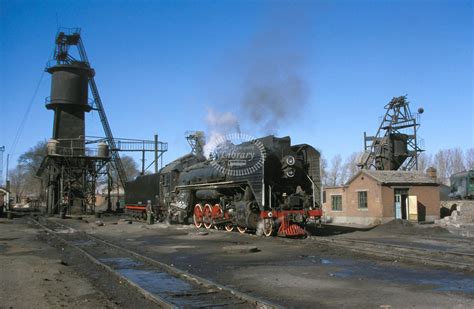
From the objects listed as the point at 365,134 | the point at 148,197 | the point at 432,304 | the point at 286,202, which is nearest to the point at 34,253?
the point at 286,202

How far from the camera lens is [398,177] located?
29938 mm

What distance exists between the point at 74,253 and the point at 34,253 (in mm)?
1154

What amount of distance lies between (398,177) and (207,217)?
14.9 meters

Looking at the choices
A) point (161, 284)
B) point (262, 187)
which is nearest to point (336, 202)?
point (262, 187)

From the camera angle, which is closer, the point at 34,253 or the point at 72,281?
the point at 72,281

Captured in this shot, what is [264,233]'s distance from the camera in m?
17.3

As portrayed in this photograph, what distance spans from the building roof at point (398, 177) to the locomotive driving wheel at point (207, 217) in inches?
483

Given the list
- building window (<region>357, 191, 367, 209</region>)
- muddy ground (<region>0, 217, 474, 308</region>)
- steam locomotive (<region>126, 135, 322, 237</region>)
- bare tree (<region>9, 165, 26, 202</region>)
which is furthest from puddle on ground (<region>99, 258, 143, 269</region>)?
bare tree (<region>9, 165, 26, 202</region>)

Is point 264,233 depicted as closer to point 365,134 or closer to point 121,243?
point 121,243

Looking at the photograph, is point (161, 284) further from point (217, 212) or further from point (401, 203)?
point (401, 203)

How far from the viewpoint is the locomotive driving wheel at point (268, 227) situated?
664 inches

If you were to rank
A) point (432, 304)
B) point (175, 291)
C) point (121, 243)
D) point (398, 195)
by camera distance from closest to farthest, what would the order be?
1. point (432, 304)
2. point (175, 291)
3. point (121, 243)
4. point (398, 195)

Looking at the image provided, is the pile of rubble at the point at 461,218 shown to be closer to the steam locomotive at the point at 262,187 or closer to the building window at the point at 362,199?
the building window at the point at 362,199

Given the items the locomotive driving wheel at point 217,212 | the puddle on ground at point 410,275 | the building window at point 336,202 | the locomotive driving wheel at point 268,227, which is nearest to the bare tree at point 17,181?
the building window at point 336,202
